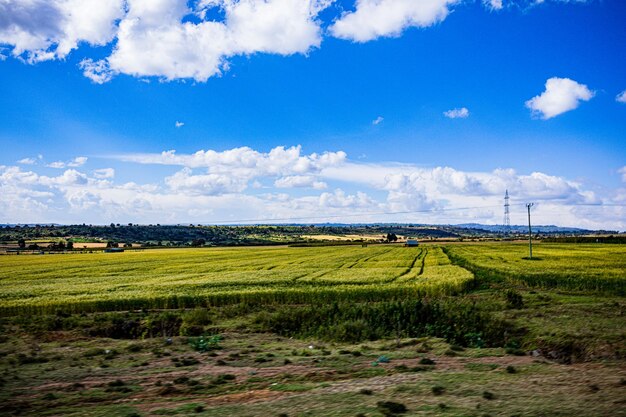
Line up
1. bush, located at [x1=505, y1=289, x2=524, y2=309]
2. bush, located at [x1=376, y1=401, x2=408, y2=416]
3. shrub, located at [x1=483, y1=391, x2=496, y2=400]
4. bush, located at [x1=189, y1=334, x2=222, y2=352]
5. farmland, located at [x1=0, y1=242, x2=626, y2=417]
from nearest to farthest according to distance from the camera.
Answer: bush, located at [x1=376, y1=401, x2=408, y2=416] < shrub, located at [x1=483, y1=391, x2=496, y2=400] < farmland, located at [x1=0, y1=242, x2=626, y2=417] < bush, located at [x1=189, y1=334, x2=222, y2=352] < bush, located at [x1=505, y1=289, x2=524, y2=309]

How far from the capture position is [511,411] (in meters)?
9.56

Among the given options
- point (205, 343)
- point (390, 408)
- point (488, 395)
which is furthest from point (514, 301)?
point (390, 408)

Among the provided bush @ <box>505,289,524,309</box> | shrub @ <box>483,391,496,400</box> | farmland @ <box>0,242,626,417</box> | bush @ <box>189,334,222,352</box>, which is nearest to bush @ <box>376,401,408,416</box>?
farmland @ <box>0,242,626,417</box>

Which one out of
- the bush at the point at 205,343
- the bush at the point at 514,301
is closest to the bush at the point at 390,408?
the bush at the point at 205,343

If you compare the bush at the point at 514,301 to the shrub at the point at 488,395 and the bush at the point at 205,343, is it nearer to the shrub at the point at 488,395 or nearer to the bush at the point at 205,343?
the bush at the point at 205,343

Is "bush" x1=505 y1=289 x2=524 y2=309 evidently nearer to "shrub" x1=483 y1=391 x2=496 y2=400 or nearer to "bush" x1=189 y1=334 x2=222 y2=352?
"bush" x1=189 y1=334 x2=222 y2=352

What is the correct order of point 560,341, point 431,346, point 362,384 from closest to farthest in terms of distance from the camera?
point 362,384
point 431,346
point 560,341

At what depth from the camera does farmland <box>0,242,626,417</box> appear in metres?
10.6

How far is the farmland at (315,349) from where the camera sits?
34.9 ft

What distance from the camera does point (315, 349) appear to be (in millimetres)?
17641

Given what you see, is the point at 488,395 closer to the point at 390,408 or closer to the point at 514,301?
the point at 390,408

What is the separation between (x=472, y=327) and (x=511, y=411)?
12.4m

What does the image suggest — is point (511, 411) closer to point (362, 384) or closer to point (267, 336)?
point (362, 384)

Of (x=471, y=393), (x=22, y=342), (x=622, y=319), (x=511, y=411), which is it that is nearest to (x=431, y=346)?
(x=471, y=393)
